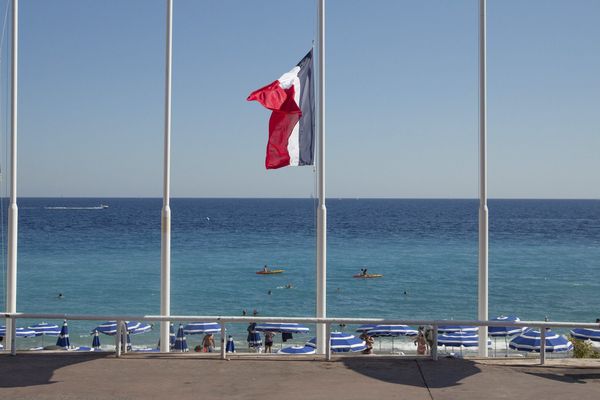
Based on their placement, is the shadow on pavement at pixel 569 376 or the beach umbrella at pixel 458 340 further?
the beach umbrella at pixel 458 340

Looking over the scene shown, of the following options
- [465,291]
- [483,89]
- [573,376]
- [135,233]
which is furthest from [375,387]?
[135,233]

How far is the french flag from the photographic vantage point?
42.4 feet

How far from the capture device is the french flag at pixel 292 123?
42.4 ft

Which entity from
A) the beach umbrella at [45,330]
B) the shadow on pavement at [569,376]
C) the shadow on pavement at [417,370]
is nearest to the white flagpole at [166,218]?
the shadow on pavement at [417,370]

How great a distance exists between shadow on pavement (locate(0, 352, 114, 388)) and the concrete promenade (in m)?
0.01

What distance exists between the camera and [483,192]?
12383 mm

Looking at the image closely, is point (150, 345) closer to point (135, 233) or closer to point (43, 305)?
point (43, 305)

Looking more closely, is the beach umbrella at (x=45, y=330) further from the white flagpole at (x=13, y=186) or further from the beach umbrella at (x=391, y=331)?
the white flagpole at (x=13, y=186)

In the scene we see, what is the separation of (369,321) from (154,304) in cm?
3783

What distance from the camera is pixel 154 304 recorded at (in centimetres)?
4662

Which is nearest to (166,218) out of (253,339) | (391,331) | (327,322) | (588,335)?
(327,322)

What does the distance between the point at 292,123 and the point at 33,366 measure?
607cm

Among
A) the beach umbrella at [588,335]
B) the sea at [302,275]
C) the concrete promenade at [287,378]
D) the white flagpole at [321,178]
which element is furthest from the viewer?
the sea at [302,275]

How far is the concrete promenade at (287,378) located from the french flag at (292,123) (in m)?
3.92
